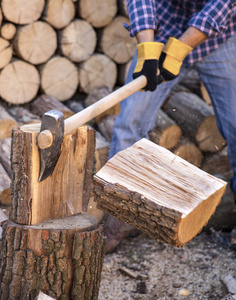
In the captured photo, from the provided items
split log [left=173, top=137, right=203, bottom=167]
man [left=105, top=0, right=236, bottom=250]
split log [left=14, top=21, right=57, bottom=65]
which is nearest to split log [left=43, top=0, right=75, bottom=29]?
split log [left=14, top=21, right=57, bottom=65]

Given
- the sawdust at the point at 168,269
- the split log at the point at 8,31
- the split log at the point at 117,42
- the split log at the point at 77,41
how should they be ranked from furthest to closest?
the split log at the point at 117,42
the split log at the point at 77,41
the split log at the point at 8,31
the sawdust at the point at 168,269

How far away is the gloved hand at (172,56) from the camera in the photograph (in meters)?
2.25

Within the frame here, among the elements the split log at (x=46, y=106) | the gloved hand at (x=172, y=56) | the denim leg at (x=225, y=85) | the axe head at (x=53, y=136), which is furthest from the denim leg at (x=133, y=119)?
the axe head at (x=53, y=136)

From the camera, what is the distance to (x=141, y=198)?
60.6 inches

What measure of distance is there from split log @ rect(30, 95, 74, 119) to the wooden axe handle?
0.86m

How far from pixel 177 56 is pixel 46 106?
1.08 metres

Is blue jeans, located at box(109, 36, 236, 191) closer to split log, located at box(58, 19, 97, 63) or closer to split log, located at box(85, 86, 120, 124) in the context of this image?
split log, located at box(85, 86, 120, 124)

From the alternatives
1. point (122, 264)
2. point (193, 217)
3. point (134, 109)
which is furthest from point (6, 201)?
point (193, 217)

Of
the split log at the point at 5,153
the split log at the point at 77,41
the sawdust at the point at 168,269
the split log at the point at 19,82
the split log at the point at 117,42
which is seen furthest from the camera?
the split log at the point at 117,42

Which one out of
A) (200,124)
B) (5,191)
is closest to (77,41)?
(200,124)

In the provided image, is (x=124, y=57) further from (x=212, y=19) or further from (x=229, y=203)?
(x=229, y=203)

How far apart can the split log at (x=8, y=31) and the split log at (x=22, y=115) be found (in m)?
0.50

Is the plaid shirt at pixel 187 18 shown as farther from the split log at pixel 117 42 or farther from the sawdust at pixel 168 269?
the sawdust at pixel 168 269

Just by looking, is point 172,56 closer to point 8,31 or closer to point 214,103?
point 214,103
